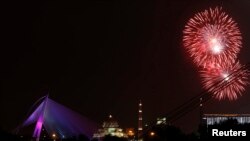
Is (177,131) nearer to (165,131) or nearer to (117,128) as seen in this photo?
(165,131)

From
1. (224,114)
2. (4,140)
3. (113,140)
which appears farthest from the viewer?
(224,114)

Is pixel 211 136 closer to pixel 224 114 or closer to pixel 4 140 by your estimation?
pixel 4 140

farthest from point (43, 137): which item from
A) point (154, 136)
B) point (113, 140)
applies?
point (113, 140)

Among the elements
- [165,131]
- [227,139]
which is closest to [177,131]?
[165,131]

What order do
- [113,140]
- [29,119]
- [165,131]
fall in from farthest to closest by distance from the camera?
[29,119] < [165,131] < [113,140]

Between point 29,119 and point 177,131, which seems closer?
point 177,131

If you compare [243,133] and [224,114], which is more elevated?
[224,114]

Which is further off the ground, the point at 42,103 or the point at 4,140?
the point at 42,103

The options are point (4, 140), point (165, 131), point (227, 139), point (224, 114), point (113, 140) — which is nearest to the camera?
point (227, 139)

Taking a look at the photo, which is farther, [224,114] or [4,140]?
[224,114]
